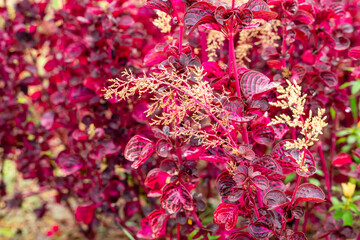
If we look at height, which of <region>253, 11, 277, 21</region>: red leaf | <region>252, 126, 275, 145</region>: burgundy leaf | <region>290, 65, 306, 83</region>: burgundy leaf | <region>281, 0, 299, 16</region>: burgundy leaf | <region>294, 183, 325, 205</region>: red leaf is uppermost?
<region>253, 11, 277, 21</region>: red leaf

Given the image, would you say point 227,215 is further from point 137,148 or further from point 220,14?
point 220,14

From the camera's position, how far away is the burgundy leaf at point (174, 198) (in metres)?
1.12

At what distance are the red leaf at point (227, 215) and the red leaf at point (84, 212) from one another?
3.01 feet

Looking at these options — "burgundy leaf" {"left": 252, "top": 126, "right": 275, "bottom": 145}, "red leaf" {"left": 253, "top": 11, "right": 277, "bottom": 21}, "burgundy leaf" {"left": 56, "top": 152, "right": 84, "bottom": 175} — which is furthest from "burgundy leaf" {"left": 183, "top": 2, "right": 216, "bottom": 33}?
"burgundy leaf" {"left": 56, "top": 152, "right": 84, "bottom": 175}

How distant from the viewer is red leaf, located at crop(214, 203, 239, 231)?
39.9 inches

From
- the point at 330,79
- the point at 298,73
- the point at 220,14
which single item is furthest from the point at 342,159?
the point at 220,14

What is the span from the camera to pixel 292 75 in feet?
4.42

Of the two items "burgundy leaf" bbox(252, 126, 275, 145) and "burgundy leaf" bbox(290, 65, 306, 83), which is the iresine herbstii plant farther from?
"burgundy leaf" bbox(290, 65, 306, 83)

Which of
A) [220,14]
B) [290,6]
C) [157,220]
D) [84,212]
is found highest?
[220,14]

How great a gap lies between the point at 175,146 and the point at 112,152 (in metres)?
0.49

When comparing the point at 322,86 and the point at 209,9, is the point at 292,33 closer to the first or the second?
the point at 322,86

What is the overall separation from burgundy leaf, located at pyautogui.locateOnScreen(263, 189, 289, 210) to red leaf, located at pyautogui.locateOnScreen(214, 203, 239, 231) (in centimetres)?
10

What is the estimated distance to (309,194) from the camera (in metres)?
0.97

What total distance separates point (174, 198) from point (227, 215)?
188mm
